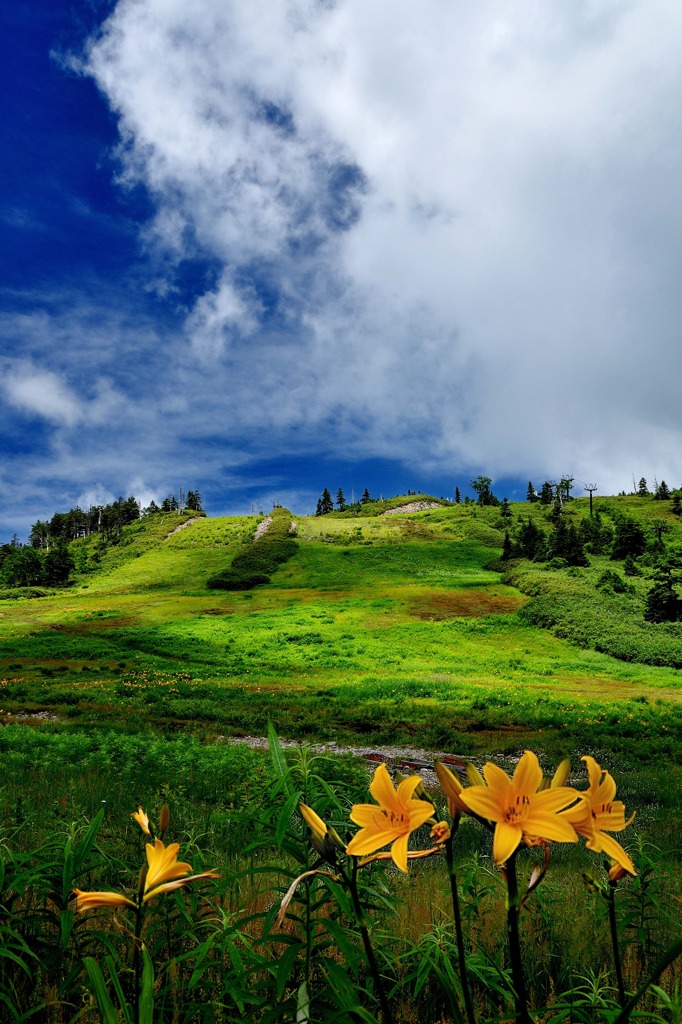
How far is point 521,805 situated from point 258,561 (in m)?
63.2

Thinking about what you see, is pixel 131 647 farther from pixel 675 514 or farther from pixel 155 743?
→ pixel 675 514

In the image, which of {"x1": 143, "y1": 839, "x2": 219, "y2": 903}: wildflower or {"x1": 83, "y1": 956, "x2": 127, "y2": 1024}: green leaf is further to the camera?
{"x1": 143, "y1": 839, "x2": 219, "y2": 903}: wildflower

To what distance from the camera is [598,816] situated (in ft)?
3.39

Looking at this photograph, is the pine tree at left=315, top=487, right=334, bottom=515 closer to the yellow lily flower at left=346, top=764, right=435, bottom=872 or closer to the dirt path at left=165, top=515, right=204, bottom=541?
the dirt path at left=165, top=515, right=204, bottom=541

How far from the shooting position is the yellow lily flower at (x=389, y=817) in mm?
1013

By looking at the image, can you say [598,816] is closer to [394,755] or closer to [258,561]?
[394,755]

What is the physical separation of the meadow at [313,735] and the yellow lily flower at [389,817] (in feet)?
1.18

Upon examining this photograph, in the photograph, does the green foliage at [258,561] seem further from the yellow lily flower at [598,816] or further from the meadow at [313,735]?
the yellow lily flower at [598,816]

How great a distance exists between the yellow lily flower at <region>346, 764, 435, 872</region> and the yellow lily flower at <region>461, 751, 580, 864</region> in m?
0.10

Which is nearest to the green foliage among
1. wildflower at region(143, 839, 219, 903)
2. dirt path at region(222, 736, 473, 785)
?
dirt path at region(222, 736, 473, 785)

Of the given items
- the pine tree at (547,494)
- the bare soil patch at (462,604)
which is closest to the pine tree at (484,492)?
the pine tree at (547,494)

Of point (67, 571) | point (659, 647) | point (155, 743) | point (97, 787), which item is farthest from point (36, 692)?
point (67, 571)

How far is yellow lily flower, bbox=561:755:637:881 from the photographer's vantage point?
953 mm

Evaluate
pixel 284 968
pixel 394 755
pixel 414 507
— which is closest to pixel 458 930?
pixel 284 968
